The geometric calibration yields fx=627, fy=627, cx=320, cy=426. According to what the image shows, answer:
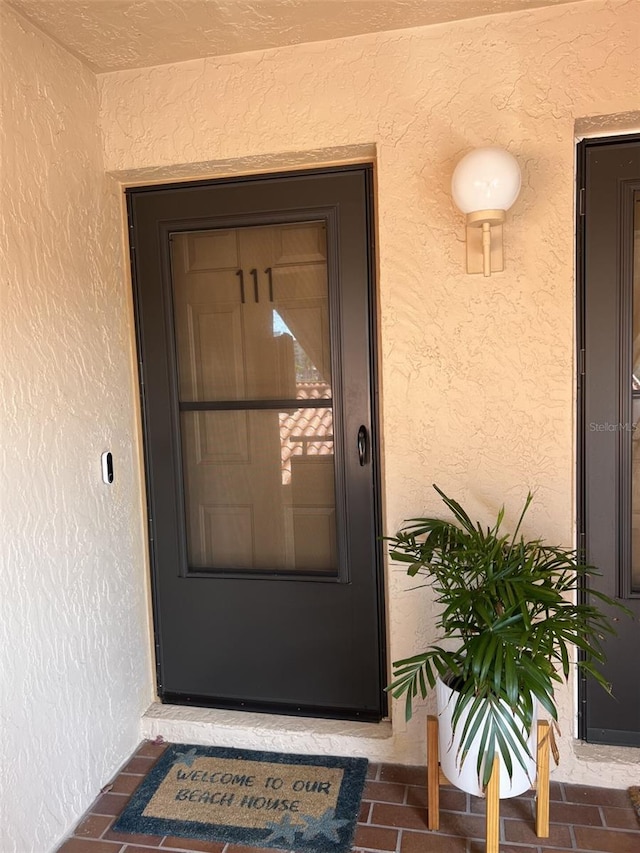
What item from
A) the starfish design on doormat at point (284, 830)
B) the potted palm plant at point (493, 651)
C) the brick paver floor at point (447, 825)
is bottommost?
the brick paver floor at point (447, 825)

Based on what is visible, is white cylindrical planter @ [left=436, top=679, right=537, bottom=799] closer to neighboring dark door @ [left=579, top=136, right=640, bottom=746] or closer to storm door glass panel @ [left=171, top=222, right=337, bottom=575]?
neighboring dark door @ [left=579, top=136, right=640, bottom=746]

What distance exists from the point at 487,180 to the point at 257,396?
44.0 inches

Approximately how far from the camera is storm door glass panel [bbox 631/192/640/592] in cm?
211

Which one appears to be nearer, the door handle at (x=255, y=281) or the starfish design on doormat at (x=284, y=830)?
the starfish design on doormat at (x=284, y=830)

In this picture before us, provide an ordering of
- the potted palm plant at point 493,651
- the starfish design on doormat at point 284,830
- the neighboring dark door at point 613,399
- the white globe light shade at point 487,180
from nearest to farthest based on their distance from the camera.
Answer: the potted palm plant at point 493,651 < the white globe light shade at point 487,180 < the starfish design on doormat at point 284,830 < the neighboring dark door at point 613,399

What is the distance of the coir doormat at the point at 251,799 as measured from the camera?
200 cm

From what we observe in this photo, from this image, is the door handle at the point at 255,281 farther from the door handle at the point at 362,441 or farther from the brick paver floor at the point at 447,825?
the brick paver floor at the point at 447,825

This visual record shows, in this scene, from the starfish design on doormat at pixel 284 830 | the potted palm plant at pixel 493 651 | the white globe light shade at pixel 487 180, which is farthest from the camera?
the starfish design on doormat at pixel 284 830

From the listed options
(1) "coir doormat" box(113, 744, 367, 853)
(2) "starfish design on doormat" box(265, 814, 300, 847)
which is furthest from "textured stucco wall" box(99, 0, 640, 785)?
(2) "starfish design on doormat" box(265, 814, 300, 847)

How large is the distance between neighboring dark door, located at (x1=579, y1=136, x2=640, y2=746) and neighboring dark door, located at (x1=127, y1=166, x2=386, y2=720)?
0.75 m

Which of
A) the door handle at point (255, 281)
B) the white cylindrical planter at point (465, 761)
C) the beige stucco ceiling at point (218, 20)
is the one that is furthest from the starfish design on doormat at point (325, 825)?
the beige stucco ceiling at point (218, 20)

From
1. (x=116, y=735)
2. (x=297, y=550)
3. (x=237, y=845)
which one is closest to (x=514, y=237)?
(x=297, y=550)

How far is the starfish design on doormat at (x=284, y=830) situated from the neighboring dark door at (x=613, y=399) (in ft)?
3.70

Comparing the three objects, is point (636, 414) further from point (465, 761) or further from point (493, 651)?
point (465, 761)
